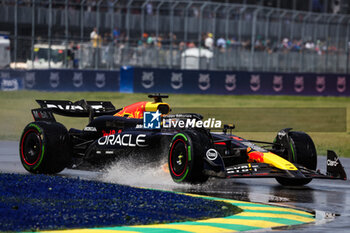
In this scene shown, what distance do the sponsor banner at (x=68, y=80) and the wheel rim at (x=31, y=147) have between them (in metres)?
20.6

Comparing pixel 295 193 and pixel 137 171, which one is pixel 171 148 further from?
pixel 295 193

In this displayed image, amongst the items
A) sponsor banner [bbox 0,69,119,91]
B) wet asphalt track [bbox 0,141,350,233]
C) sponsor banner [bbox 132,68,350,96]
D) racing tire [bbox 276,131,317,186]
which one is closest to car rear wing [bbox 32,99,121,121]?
wet asphalt track [bbox 0,141,350,233]

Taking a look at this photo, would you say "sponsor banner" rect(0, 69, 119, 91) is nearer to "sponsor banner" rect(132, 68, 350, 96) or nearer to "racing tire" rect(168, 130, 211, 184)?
"sponsor banner" rect(132, 68, 350, 96)

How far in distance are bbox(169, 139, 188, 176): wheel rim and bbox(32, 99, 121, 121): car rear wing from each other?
2.54 metres

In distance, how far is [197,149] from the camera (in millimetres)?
11094

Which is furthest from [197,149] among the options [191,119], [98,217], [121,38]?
[121,38]

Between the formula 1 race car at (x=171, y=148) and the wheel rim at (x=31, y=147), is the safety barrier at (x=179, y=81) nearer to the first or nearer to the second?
the formula 1 race car at (x=171, y=148)

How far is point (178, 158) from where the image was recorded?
1143cm

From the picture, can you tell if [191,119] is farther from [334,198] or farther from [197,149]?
[334,198]

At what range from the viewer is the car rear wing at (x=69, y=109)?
519 inches

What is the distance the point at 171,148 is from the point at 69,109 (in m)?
2.69

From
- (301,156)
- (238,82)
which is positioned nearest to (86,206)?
(301,156)

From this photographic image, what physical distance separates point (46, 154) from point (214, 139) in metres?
2.58

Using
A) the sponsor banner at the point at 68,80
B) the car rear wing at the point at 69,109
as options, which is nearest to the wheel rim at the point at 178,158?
the car rear wing at the point at 69,109
